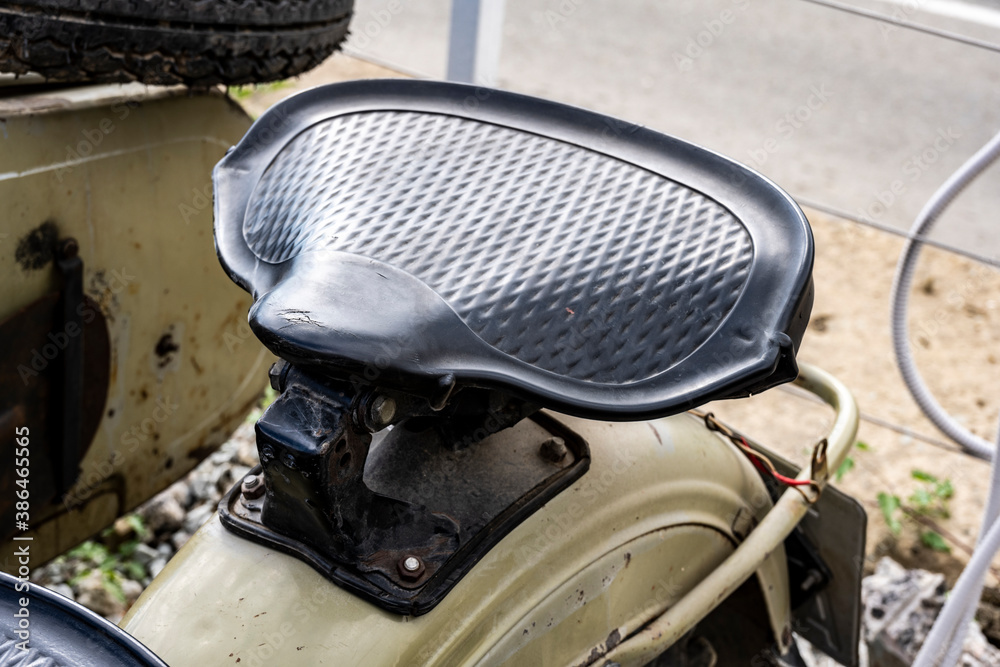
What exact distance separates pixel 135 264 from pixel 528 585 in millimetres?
1043

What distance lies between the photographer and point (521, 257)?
0.94 m

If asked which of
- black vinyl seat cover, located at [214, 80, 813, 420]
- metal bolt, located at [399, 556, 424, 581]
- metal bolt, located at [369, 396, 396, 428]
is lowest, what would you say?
metal bolt, located at [399, 556, 424, 581]

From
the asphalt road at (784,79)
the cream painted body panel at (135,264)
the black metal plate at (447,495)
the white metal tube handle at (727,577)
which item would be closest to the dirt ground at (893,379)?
the asphalt road at (784,79)

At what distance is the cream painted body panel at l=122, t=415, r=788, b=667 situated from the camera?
36.3 inches

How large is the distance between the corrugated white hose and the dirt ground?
436 mm

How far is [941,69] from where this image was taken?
5949mm

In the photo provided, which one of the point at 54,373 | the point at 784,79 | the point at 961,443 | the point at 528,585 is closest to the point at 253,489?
the point at 528,585

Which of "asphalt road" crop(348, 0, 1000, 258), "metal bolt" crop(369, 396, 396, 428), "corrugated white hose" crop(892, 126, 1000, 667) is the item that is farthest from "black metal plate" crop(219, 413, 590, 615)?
"asphalt road" crop(348, 0, 1000, 258)

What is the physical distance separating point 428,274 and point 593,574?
45 centimetres

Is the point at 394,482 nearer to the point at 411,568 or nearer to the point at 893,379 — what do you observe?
the point at 411,568

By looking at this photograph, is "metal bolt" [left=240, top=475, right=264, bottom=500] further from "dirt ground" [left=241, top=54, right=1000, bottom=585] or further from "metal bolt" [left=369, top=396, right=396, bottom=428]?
"dirt ground" [left=241, top=54, right=1000, bottom=585]

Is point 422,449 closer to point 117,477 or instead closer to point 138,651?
point 138,651

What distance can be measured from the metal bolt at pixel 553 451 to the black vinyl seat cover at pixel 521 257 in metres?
0.27

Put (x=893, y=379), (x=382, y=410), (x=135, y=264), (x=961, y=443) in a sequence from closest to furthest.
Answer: (x=382, y=410)
(x=135, y=264)
(x=961, y=443)
(x=893, y=379)
